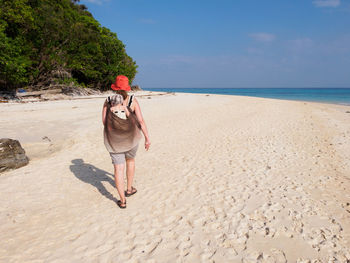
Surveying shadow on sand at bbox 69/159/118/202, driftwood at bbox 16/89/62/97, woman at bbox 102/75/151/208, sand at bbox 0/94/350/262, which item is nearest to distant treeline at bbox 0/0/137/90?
driftwood at bbox 16/89/62/97

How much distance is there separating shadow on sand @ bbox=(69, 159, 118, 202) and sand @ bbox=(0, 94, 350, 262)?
0.03m

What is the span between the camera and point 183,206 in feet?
12.6

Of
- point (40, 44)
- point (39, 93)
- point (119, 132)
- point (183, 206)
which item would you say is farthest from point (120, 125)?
point (40, 44)

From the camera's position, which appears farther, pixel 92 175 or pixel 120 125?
pixel 92 175

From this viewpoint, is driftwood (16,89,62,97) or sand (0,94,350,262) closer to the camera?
sand (0,94,350,262)

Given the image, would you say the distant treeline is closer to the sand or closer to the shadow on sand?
the sand

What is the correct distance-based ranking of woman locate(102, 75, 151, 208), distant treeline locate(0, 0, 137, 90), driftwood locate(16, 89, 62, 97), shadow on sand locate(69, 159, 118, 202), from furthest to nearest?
driftwood locate(16, 89, 62, 97) → distant treeline locate(0, 0, 137, 90) → shadow on sand locate(69, 159, 118, 202) → woman locate(102, 75, 151, 208)

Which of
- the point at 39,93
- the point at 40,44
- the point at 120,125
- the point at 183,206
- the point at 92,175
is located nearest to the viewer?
the point at 120,125

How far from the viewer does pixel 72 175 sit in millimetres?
5281

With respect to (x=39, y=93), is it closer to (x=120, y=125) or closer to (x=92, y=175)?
(x=92, y=175)

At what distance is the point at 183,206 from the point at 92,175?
2768 millimetres

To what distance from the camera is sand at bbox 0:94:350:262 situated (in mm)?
2744

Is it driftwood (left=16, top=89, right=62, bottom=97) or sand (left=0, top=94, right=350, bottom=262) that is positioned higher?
driftwood (left=16, top=89, right=62, bottom=97)

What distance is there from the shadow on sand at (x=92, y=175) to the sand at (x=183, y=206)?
3cm
